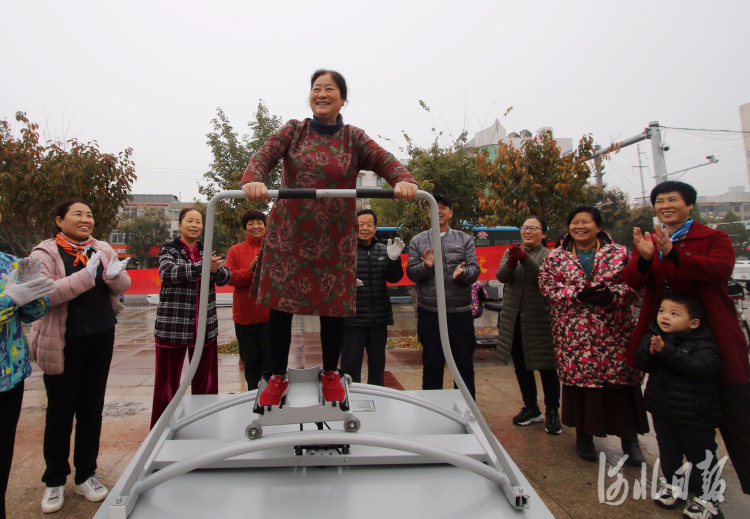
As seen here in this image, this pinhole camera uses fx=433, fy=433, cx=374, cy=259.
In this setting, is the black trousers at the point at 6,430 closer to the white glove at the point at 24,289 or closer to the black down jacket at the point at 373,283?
the white glove at the point at 24,289

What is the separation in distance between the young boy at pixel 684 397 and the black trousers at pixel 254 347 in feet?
8.60

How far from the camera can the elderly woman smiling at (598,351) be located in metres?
2.64

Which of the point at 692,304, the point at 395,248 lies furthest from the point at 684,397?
the point at 395,248

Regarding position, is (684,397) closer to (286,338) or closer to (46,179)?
(286,338)

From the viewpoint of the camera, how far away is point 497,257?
7.89m

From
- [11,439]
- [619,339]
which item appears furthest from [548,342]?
[11,439]

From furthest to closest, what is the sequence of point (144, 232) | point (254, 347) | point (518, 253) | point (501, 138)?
point (144, 232)
point (501, 138)
point (254, 347)
point (518, 253)

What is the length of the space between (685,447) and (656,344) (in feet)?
1.79

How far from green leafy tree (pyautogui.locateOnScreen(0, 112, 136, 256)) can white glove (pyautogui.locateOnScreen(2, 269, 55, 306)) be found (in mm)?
3625

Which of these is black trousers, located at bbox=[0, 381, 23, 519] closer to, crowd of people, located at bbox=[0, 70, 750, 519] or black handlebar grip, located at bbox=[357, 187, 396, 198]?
crowd of people, located at bbox=[0, 70, 750, 519]

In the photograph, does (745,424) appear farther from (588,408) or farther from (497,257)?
(497,257)

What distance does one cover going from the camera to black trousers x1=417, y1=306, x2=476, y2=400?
3.26 m

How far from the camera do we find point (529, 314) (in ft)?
10.9

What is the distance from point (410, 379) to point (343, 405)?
299 cm
